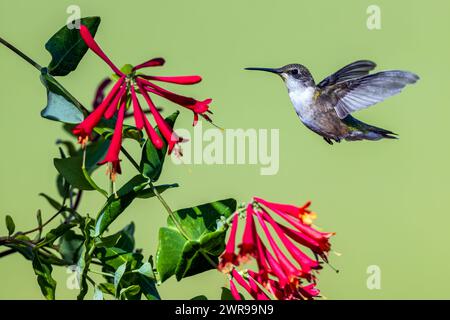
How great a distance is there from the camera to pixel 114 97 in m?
1.19

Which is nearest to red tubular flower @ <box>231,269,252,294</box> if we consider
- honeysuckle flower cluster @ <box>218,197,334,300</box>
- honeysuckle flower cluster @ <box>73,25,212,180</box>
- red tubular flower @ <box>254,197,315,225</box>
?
honeysuckle flower cluster @ <box>218,197,334,300</box>

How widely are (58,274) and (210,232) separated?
2181 millimetres

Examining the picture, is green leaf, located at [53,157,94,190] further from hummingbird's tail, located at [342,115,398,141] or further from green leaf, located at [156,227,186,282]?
hummingbird's tail, located at [342,115,398,141]

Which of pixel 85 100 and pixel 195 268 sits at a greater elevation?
pixel 85 100

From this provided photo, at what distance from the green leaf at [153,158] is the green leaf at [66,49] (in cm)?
20

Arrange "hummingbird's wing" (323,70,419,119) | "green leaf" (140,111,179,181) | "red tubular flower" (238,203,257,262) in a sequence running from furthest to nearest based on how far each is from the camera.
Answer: "hummingbird's wing" (323,70,419,119) < "green leaf" (140,111,179,181) < "red tubular flower" (238,203,257,262)

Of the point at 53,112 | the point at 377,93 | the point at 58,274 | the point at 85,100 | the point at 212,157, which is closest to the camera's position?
the point at 53,112

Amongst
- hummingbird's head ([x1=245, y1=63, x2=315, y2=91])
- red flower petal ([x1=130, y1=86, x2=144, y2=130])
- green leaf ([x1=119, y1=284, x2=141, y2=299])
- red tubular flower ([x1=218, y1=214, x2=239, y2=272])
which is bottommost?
green leaf ([x1=119, y1=284, x2=141, y2=299])

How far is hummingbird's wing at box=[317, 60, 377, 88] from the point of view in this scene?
6.10ft

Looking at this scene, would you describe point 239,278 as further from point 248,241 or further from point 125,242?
point 125,242

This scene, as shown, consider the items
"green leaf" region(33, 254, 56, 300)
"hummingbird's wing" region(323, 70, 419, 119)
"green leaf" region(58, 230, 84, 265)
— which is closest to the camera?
"green leaf" region(33, 254, 56, 300)

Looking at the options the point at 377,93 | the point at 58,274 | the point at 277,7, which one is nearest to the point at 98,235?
the point at 377,93
